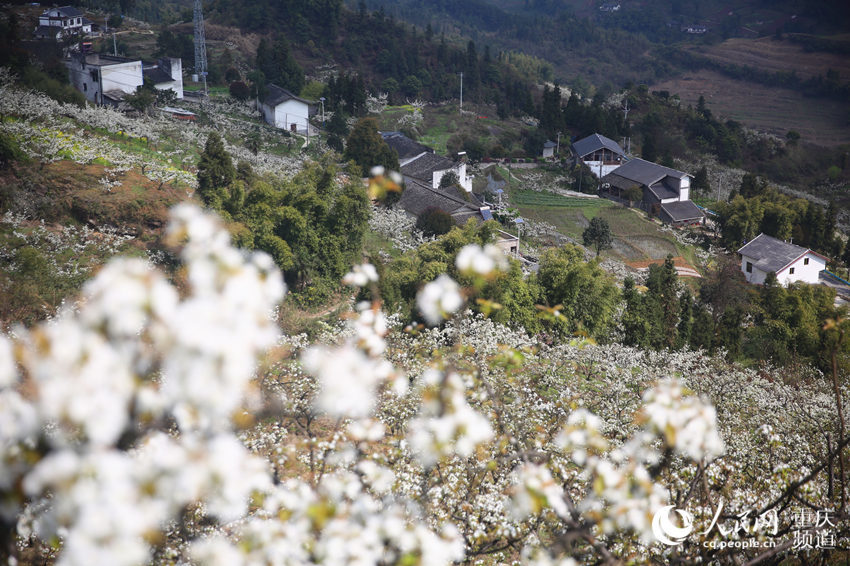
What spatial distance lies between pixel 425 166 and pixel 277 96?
1160 centimetres

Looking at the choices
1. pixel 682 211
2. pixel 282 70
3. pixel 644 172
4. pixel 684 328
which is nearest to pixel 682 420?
pixel 684 328

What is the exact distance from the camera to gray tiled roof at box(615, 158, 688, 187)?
40.4m

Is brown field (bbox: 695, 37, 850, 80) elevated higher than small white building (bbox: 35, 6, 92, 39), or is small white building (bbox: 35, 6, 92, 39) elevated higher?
small white building (bbox: 35, 6, 92, 39)

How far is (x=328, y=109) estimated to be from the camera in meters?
43.6

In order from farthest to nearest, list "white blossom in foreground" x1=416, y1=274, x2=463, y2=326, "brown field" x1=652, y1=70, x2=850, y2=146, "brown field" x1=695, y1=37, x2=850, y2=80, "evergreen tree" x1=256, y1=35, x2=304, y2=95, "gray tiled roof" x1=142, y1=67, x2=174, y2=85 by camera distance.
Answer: "brown field" x1=695, y1=37, x2=850, y2=80 < "brown field" x1=652, y1=70, x2=850, y2=146 < "evergreen tree" x1=256, y1=35, x2=304, y2=95 < "gray tiled roof" x1=142, y1=67, x2=174, y2=85 < "white blossom in foreground" x1=416, y1=274, x2=463, y2=326

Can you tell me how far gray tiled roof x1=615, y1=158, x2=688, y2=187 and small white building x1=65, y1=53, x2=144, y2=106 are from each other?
31959 mm

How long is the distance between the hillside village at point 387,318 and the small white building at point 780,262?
0.19 metres

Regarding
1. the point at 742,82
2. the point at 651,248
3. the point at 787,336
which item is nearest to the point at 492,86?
the point at 651,248

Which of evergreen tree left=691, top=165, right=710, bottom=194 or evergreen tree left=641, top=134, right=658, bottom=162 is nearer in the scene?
evergreen tree left=691, top=165, right=710, bottom=194

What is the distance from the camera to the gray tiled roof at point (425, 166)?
35.2m

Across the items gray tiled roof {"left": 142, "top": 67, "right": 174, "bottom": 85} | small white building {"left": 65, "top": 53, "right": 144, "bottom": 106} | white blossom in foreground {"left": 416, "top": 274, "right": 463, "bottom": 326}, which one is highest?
white blossom in foreground {"left": 416, "top": 274, "right": 463, "bottom": 326}

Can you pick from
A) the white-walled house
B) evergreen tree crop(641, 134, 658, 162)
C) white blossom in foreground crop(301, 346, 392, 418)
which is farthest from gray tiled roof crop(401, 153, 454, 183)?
white blossom in foreground crop(301, 346, 392, 418)

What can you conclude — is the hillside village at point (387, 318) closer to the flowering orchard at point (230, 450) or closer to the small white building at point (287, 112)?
the flowering orchard at point (230, 450)

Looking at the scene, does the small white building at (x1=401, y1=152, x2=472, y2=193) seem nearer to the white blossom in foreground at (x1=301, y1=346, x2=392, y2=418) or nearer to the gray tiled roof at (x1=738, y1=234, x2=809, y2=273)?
the gray tiled roof at (x1=738, y1=234, x2=809, y2=273)
